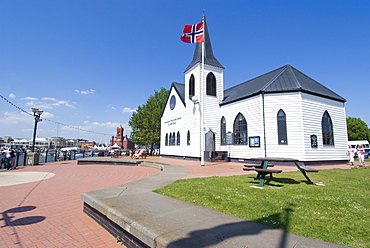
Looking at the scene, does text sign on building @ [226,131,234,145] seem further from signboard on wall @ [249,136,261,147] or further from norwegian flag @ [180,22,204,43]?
norwegian flag @ [180,22,204,43]

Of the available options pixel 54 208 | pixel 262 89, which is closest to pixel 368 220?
pixel 54 208

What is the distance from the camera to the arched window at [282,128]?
643 inches

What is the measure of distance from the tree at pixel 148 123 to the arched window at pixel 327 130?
964 inches

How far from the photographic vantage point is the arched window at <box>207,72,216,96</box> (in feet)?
72.9

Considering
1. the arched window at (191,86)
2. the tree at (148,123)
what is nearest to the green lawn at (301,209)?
the arched window at (191,86)

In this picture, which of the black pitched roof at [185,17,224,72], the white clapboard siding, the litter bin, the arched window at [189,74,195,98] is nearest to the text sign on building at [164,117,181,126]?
the arched window at [189,74,195,98]

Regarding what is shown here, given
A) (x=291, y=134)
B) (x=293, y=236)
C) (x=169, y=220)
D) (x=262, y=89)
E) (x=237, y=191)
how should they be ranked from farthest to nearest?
(x=262, y=89) < (x=291, y=134) < (x=237, y=191) < (x=169, y=220) < (x=293, y=236)

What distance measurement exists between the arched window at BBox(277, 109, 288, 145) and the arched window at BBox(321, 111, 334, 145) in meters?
3.52

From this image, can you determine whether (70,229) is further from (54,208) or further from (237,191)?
(237,191)

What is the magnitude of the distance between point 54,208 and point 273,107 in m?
16.3

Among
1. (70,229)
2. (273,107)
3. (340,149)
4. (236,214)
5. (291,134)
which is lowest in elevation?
(70,229)

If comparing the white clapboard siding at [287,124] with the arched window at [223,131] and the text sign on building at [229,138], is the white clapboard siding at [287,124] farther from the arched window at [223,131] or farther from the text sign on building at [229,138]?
the arched window at [223,131]

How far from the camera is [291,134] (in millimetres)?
16031

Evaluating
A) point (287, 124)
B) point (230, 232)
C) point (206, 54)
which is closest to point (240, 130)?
point (287, 124)
